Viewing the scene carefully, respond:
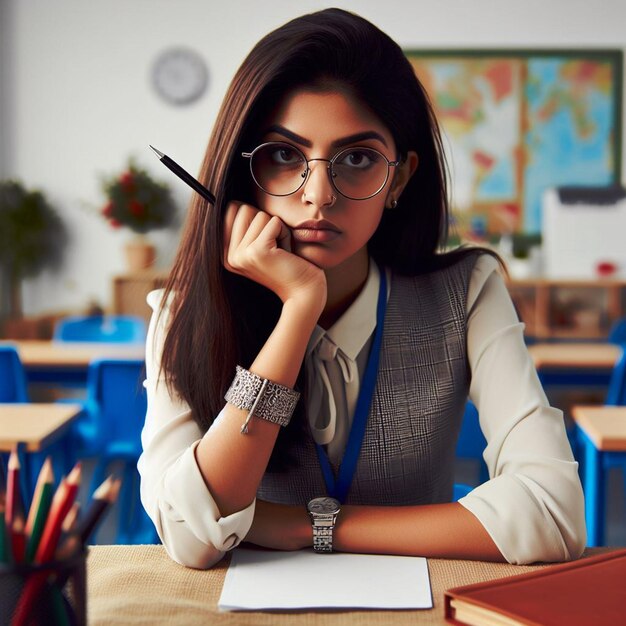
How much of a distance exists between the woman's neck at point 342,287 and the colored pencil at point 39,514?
2.66 ft

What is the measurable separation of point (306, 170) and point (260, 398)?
0.36 metres

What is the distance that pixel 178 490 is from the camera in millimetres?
1101

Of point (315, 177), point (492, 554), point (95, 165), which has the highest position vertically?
point (95, 165)

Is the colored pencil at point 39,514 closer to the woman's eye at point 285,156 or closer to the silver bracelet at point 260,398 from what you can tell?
the silver bracelet at point 260,398

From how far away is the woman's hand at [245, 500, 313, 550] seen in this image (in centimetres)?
109

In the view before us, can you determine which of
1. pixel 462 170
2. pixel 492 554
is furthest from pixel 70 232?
pixel 492 554

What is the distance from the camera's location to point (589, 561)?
920 mm

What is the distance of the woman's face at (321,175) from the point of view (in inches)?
48.0

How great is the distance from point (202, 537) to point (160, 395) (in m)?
0.30

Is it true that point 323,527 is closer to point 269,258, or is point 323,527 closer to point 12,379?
point 269,258

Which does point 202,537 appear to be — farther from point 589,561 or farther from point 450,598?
point 589,561

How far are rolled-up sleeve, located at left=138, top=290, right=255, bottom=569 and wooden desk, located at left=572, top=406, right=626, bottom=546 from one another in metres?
1.30

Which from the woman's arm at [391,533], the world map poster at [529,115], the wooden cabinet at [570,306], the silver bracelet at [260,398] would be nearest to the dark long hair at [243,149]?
the silver bracelet at [260,398]

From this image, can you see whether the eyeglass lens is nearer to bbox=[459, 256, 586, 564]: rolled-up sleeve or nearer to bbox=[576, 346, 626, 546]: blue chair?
bbox=[459, 256, 586, 564]: rolled-up sleeve
